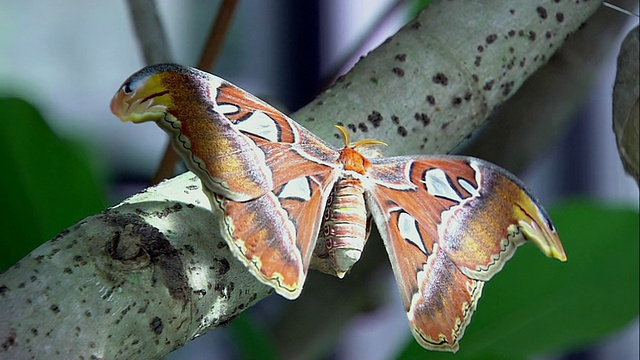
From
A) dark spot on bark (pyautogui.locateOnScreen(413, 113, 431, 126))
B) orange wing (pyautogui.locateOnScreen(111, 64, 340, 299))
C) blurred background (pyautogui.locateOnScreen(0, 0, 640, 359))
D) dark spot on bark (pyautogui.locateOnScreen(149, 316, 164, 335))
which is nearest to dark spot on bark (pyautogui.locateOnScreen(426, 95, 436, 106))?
dark spot on bark (pyautogui.locateOnScreen(413, 113, 431, 126))

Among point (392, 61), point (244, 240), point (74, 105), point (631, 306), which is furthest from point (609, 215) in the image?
point (74, 105)

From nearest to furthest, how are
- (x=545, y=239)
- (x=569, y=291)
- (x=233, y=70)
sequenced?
1. (x=545, y=239)
2. (x=569, y=291)
3. (x=233, y=70)

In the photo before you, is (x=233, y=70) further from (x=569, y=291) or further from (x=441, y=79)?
(x=441, y=79)

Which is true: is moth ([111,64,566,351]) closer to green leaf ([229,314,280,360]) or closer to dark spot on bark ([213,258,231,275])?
dark spot on bark ([213,258,231,275])

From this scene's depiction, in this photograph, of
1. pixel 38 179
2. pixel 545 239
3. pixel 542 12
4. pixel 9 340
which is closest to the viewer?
pixel 9 340

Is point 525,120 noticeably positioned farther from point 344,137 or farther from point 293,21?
point 293,21

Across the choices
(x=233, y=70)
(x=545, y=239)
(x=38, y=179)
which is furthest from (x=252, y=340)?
(x=233, y=70)

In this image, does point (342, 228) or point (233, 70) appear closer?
point (342, 228)
